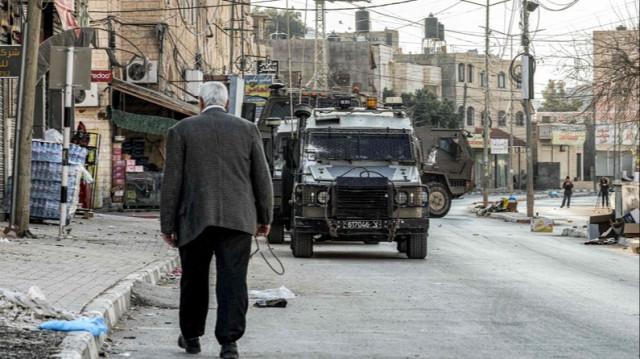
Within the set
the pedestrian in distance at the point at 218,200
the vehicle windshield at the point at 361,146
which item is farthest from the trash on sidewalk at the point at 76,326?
the vehicle windshield at the point at 361,146

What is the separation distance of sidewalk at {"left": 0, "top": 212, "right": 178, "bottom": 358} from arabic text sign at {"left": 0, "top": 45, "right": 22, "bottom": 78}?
105 inches

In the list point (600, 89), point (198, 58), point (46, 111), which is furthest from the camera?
point (198, 58)

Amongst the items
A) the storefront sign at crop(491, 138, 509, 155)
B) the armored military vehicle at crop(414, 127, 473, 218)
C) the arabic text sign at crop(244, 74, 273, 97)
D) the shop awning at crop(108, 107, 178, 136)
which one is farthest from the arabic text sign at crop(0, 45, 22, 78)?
the storefront sign at crop(491, 138, 509, 155)

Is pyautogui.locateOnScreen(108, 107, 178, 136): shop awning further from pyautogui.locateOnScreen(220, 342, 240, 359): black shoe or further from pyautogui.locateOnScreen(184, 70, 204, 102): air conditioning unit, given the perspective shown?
pyautogui.locateOnScreen(220, 342, 240, 359): black shoe

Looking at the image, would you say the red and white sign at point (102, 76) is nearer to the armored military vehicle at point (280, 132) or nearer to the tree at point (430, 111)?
the armored military vehicle at point (280, 132)

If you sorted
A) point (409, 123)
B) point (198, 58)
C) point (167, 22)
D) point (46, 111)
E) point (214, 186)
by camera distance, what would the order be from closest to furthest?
point (214, 186)
point (409, 123)
point (46, 111)
point (167, 22)
point (198, 58)

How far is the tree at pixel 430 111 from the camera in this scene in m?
84.6

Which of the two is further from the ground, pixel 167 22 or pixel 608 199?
pixel 167 22

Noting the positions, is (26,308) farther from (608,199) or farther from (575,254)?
(608,199)

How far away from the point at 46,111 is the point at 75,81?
1009 cm

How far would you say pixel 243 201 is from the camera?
6520 mm

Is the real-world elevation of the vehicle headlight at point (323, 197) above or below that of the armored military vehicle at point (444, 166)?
below

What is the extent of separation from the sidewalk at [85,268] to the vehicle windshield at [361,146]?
304 centimetres

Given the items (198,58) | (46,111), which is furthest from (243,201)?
(198,58)
